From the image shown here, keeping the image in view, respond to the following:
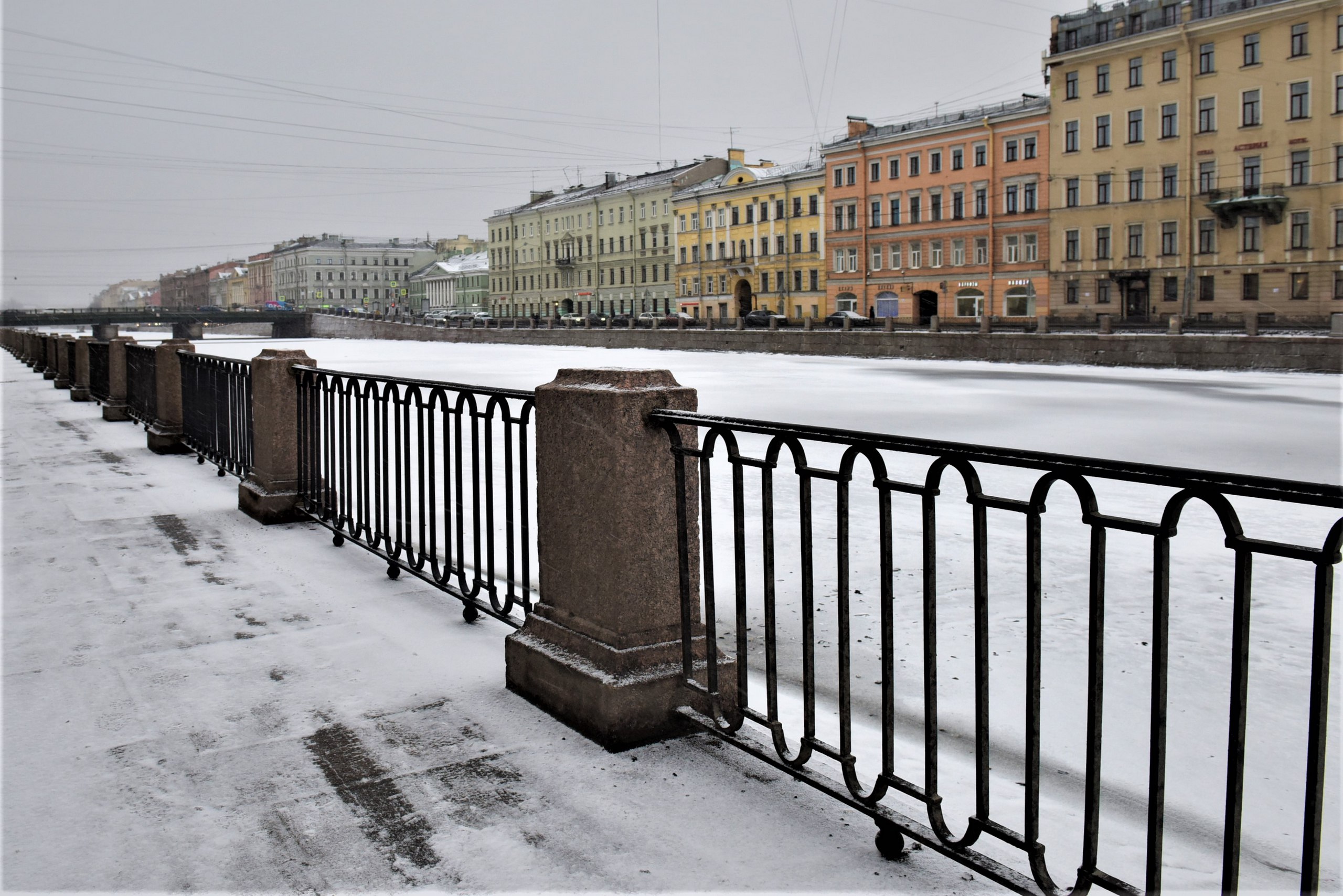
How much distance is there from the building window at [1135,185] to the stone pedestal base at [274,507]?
53.0m

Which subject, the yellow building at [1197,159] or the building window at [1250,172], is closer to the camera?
the yellow building at [1197,159]

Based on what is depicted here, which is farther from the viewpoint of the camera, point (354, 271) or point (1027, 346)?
point (354, 271)

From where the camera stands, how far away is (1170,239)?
51.5 meters

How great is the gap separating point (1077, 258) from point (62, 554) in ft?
182

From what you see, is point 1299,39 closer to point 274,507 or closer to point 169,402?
point 169,402

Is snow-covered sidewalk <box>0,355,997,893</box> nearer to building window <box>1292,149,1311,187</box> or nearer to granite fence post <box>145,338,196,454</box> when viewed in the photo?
granite fence post <box>145,338,196,454</box>

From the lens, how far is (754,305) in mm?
77750

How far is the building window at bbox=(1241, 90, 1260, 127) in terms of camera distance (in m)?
48.6

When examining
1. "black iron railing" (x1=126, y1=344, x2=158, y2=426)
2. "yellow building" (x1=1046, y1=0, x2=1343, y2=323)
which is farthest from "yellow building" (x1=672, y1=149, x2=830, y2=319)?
"black iron railing" (x1=126, y1=344, x2=158, y2=426)

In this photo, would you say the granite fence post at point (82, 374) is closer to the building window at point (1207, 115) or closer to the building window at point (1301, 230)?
the building window at point (1301, 230)

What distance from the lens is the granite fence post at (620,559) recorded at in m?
3.48

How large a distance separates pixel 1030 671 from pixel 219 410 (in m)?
8.74

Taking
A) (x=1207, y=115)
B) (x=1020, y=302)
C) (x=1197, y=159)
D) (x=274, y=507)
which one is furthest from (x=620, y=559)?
(x=1020, y=302)

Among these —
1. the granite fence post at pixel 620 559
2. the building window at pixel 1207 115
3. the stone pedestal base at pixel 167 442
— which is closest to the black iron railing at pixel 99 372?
the stone pedestal base at pixel 167 442
